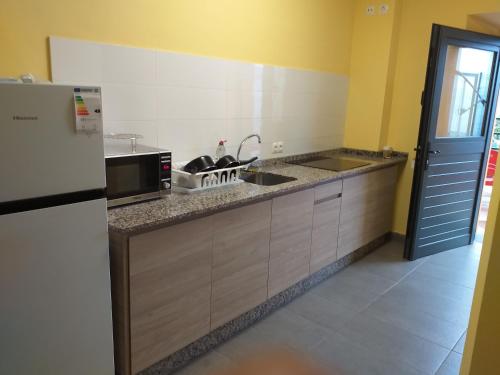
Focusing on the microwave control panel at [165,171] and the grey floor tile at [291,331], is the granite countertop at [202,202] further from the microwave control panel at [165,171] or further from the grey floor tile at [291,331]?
the grey floor tile at [291,331]

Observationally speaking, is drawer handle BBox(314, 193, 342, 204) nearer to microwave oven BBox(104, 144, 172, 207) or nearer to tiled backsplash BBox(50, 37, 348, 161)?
tiled backsplash BBox(50, 37, 348, 161)

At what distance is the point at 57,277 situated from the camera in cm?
153

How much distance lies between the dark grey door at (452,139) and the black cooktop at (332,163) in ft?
1.80

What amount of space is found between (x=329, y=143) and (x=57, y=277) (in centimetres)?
310

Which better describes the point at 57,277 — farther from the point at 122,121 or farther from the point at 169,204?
the point at 122,121

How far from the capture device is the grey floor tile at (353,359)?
2.24 meters

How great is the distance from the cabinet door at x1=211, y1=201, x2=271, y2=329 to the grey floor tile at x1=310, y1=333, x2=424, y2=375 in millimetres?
489

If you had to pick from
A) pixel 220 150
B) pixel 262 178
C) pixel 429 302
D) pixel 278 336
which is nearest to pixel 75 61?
pixel 220 150

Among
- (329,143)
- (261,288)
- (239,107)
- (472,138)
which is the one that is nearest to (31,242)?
(261,288)

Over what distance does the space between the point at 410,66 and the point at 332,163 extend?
1.30 metres

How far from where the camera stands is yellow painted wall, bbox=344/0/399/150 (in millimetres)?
3914

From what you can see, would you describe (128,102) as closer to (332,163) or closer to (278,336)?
(278,336)

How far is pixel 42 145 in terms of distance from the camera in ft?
4.62

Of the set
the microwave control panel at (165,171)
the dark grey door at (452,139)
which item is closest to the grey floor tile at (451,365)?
the dark grey door at (452,139)
